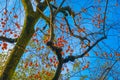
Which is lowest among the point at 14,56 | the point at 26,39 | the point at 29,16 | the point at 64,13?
the point at 14,56

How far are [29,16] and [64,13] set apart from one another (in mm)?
1529

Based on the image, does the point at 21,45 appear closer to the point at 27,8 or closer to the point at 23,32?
the point at 23,32

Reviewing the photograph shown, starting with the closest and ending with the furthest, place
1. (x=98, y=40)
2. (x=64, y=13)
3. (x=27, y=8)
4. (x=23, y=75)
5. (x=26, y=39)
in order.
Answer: (x=98, y=40) → (x=26, y=39) → (x=27, y=8) → (x=64, y=13) → (x=23, y=75)

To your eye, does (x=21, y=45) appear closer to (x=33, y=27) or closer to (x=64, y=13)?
(x=33, y=27)

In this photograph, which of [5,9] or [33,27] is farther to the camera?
[5,9]

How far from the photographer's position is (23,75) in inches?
765

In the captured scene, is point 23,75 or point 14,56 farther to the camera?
point 23,75

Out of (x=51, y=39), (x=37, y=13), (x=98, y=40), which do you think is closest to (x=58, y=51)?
(x=51, y=39)

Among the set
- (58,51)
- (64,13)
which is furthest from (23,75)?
(58,51)

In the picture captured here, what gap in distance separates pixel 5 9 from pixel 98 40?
3.74 meters

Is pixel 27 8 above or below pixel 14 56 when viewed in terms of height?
above

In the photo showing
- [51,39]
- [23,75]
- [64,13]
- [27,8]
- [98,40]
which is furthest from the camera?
[23,75]

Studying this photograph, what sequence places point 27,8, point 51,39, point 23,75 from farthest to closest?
point 23,75 → point 27,8 → point 51,39

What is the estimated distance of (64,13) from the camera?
1130cm
